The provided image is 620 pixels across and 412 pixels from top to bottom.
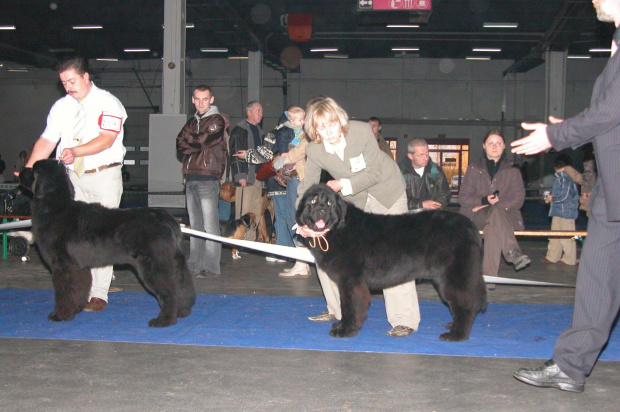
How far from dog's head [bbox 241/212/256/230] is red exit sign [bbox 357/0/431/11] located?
537cm

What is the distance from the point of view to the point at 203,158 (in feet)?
22.2

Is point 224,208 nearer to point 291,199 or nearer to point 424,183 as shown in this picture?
point 291,199

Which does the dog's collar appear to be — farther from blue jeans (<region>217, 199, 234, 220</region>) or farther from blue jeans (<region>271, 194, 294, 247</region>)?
blue jeans (<region>217, 199, 234, 220</region>)

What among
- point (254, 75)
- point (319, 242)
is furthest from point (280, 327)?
point (254, 75)

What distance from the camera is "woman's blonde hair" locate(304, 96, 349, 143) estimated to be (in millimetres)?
4227

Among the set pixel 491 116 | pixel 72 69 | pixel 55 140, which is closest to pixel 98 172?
pixel 55 140

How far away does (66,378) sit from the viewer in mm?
3383

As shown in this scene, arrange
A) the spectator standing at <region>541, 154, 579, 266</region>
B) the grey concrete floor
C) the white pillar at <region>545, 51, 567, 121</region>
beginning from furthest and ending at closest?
the white pillar at <region>545, 51, 567, 121</region>, the spectator standing at <region>541, 154, 579, 266</region>, the grey concrete floor

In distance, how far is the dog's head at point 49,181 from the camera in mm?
4637

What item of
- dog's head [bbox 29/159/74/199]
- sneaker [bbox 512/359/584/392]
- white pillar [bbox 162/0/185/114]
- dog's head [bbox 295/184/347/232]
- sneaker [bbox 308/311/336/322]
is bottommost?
sneaker [bbox 308/311/336/322]

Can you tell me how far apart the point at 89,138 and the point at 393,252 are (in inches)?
111

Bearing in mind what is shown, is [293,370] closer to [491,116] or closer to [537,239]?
[537,239]

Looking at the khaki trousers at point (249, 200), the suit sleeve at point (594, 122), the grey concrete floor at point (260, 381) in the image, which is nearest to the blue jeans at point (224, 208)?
the khaki trousers at point (249, 200)

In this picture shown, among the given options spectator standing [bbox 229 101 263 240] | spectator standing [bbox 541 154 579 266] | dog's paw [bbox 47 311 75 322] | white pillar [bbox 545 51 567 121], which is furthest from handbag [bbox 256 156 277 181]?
white pillar [bbox 545 51 567 121]
